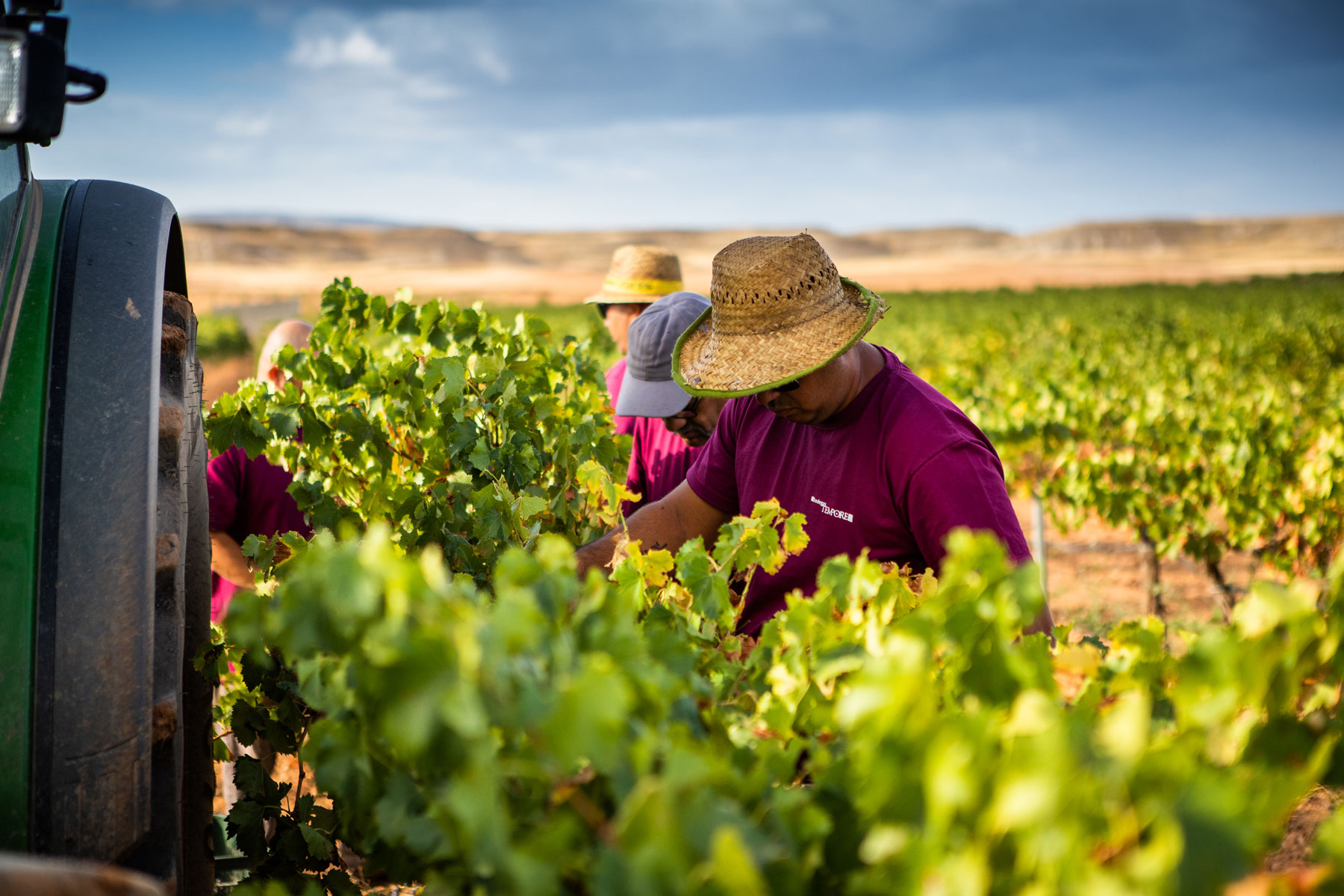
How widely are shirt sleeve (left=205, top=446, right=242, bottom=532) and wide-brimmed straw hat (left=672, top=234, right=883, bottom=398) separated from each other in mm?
1873

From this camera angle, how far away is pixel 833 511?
2.22m

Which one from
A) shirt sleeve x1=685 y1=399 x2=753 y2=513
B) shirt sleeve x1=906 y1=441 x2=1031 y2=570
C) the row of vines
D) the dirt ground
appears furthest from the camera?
the dirt ground

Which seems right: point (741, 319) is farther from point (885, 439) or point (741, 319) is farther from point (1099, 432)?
point (1099, 432)

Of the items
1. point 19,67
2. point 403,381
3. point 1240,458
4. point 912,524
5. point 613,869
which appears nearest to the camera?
point 613,869

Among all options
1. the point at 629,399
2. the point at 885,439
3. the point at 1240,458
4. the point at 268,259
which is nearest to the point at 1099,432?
the point at 1240,458

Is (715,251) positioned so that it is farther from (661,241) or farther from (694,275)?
(694,275)

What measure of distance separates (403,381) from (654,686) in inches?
74.5

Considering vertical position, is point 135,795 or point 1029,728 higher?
point 1029,728

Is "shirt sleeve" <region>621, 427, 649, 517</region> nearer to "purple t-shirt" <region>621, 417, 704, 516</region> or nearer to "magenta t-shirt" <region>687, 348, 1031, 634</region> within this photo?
"purple t-shirt" <region>621, 417, 704, 516</region>

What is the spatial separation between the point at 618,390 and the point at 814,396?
2157 millimetres

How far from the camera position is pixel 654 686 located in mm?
1013

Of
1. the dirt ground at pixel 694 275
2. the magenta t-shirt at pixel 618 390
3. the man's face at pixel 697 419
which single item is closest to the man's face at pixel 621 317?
the magenta t-shirt at pixel 618 390

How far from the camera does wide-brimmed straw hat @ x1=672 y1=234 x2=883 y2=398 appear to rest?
6.75ft

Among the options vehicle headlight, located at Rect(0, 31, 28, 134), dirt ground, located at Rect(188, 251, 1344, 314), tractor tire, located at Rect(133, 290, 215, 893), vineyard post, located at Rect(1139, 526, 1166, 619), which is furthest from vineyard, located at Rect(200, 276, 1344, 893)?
dirt ground, located at Rect(188, 251, 1344, 314)
